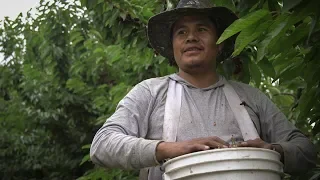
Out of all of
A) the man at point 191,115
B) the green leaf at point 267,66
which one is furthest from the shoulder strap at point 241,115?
the green leaf at point 267,66

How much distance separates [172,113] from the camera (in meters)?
2.57

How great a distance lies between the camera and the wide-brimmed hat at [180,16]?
281 cm

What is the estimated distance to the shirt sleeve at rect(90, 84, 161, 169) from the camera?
231 cm

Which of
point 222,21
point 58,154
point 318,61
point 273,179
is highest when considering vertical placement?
point 222,21

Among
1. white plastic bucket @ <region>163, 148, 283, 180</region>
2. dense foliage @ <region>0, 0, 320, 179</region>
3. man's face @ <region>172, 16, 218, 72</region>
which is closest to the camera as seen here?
white plastic bucket @ <region>163, 148, 283, 180</region>

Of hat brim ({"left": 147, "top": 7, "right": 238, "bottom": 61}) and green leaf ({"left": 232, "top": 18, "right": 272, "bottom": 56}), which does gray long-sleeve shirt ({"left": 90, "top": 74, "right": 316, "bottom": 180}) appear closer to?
hat brim ({"left": 147, "top": 7, "right": 238, "bottom": 61})

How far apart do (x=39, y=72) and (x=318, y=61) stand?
5.08 metres

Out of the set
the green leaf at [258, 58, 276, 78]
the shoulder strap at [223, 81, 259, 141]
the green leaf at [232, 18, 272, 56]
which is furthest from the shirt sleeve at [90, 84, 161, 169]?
the green leaf at [258, 58, 276, 78]

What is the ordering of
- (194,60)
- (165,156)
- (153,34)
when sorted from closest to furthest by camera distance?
1. (165,156)
2. (194,60)
3. (153,34)

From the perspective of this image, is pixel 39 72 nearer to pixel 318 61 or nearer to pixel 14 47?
pixel 14 47

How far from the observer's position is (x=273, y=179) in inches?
83.3

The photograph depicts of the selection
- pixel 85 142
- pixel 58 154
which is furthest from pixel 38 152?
pixel 85 142

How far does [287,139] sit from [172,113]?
491mm

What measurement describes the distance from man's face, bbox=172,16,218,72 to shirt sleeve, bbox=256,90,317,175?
0.29 metres
